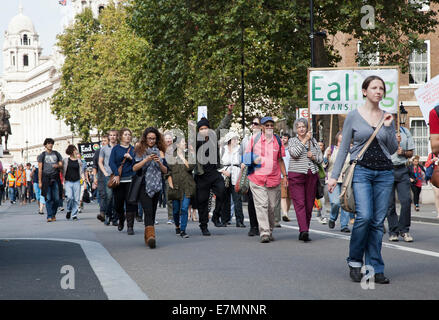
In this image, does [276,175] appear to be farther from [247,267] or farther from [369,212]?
[369,212]

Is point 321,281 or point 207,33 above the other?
point 207,33

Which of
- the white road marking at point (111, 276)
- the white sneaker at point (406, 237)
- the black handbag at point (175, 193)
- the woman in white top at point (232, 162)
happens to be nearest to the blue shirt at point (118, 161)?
the black handbag at point (175, 193)

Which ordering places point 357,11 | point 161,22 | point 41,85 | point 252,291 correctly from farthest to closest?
point 41,85, point 161,22, point 357,11, point 252,291

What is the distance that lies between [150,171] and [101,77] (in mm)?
45095

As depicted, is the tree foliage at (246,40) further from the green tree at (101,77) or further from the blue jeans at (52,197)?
the blue jeans at (52,197)

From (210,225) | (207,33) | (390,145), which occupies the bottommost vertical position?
(210,225)

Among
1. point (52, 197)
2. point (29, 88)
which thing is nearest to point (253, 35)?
point (52, 197)

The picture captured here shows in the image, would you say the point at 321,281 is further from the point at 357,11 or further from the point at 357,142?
the point at 357,11

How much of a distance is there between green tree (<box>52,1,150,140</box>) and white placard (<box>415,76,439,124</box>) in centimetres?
2982

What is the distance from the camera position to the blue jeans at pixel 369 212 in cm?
791

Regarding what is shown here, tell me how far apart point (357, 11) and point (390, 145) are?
68.7 feet

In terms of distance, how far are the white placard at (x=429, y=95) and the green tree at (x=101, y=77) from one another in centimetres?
2982
